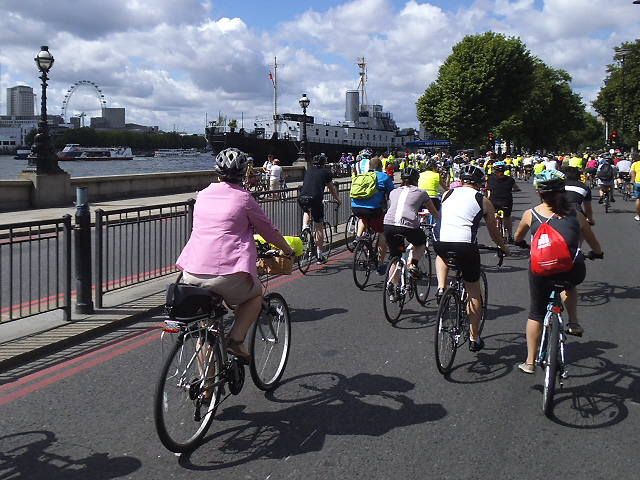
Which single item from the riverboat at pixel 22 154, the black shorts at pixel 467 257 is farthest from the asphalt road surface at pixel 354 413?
the riverboat at pixel 22 154

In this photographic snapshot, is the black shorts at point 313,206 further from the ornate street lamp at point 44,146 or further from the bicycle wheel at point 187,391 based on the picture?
the ornate street lamp at point 44,146

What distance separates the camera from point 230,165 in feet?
14.9

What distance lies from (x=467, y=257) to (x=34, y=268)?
4.24 m

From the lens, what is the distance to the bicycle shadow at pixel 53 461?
3.95m

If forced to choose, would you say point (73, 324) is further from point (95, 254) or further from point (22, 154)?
point (22, 154)

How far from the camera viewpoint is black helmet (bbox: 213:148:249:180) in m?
4.54

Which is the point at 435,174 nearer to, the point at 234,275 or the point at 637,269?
the point at 637,269

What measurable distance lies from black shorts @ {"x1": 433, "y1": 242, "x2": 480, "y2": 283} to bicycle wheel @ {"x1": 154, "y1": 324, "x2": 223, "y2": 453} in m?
2.50

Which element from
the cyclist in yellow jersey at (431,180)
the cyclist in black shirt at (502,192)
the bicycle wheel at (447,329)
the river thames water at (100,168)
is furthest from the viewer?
the river thames water at (100,168)

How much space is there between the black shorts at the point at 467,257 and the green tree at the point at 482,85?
54.7m

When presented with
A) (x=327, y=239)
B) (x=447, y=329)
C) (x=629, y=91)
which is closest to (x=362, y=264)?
(x=327, y=239)

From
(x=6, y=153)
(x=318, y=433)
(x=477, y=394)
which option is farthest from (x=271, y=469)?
(x=6, y=153)

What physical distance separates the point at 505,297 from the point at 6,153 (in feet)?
394

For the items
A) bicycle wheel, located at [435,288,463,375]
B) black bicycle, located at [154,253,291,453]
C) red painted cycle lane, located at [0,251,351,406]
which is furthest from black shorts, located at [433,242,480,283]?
red painted cycle lane, located at [0,251,351,406]
